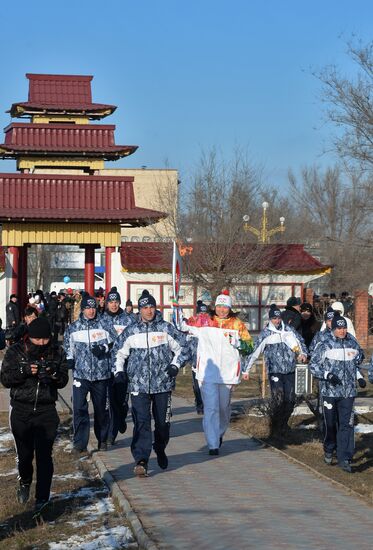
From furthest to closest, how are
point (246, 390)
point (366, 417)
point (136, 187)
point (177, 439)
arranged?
point (136, 187), point (246, 390), point (366, 417), point (177, 439)

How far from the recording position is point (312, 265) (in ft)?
148

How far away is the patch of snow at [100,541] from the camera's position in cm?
838

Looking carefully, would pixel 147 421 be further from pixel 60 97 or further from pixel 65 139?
pixel 60 97

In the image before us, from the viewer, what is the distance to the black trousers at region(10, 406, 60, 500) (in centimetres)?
970

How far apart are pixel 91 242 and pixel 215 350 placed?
27.0 m

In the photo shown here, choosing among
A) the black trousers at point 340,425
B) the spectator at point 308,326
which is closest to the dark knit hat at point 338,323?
the black trousers at point 340,425

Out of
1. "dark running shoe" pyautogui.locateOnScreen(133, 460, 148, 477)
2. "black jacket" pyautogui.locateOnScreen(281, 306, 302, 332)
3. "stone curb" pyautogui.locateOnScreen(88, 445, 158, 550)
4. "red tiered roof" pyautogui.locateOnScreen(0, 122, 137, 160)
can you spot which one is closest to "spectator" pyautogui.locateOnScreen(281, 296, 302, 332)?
"black jacket" pyautogui.locateOnScreen(281, 306, 302, 332)

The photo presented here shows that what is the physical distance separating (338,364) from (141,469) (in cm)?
271

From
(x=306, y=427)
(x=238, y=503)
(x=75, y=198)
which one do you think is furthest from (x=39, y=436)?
(x=75, y=198)

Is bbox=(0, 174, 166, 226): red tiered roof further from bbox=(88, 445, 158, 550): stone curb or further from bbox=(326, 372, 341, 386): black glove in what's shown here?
bbox=(326, 372, 341, 386): black glove

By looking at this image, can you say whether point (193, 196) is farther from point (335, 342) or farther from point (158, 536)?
point (158, 536)

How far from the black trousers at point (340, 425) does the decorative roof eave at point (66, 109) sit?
1410 inches

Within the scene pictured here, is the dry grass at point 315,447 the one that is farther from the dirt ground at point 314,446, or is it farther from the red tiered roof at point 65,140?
the red tiered roof at point 65,140

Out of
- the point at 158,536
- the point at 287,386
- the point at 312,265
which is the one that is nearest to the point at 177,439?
the point at 287,386
